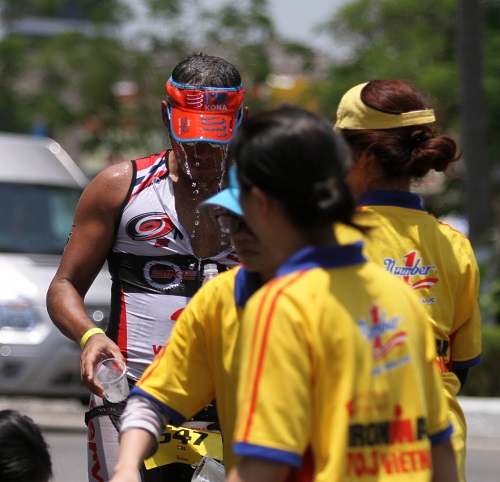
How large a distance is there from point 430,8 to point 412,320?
1647cm

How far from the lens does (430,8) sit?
18359mm

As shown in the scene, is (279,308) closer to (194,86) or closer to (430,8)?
(194,86)

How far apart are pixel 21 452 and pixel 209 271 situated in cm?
85

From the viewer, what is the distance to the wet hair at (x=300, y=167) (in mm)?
2340

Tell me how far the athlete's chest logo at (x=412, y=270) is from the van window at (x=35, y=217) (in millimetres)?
7736

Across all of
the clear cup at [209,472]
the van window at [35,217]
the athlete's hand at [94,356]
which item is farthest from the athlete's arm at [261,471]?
the van window at [35,217]

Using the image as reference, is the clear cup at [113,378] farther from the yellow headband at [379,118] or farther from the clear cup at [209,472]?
the yellow headband at [379,118]

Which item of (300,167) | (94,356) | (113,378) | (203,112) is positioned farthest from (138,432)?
(203,112)

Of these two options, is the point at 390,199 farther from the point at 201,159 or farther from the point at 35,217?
the point at 35,217

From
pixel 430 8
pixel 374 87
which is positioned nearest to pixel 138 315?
pixel 374 87

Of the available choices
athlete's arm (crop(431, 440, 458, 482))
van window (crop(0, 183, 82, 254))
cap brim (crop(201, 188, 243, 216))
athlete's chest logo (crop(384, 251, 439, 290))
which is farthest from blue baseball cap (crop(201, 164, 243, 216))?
van window (crop(0, 183, 82, 254))

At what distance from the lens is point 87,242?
12.8ft

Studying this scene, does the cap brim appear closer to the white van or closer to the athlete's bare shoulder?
the athlete's bare shoulder

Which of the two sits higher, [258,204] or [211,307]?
[258,204]
